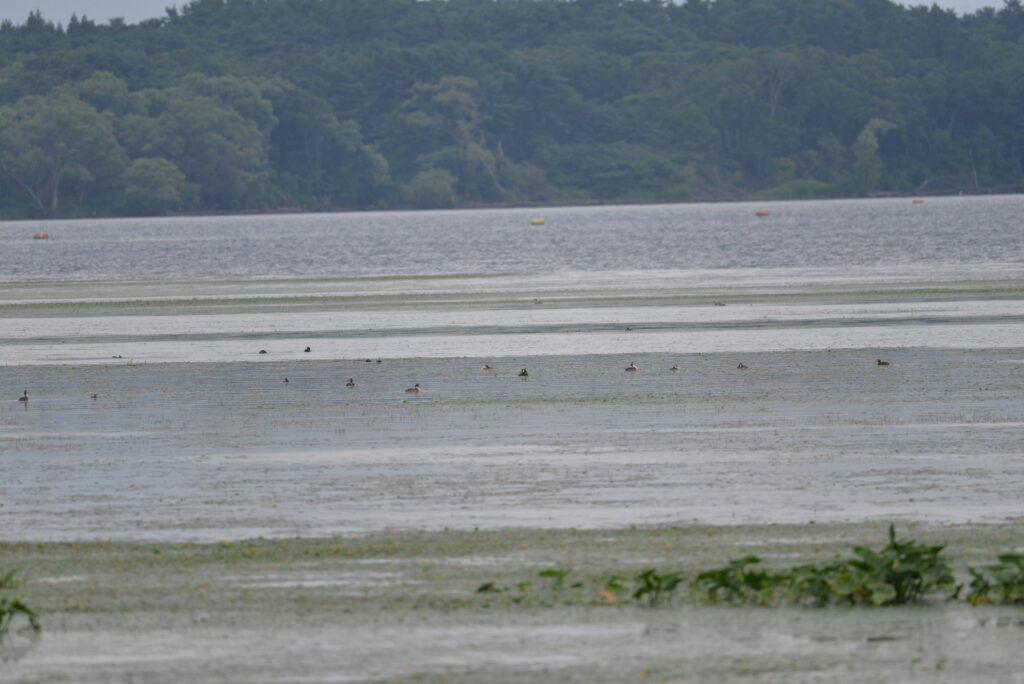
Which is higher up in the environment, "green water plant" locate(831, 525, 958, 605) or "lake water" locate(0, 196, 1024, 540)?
"green water plant" locate(831, 525, 958, 605)

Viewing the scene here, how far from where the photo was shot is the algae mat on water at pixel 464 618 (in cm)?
1081

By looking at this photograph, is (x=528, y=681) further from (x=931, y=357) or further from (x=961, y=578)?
(x=931, y=357)

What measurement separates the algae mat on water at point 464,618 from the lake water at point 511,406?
3.52 feet

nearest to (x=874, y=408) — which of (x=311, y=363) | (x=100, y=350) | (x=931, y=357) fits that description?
(x=931, y=357)

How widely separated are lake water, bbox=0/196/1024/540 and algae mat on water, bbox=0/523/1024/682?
1073 millimetres

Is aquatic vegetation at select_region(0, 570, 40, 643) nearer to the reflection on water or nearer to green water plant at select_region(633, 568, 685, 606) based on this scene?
green water plant at select_region(633, 568, 685, 606)

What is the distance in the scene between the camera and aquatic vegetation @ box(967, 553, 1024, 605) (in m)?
12.1

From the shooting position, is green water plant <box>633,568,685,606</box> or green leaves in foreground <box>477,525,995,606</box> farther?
green water plant <box>633,568,685,606</box>

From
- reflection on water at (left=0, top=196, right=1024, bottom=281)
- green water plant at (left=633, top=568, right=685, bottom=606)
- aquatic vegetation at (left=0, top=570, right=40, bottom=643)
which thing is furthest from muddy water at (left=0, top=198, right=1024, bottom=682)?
reflection on water at (left=0, top=196, right=1024, bottom=281)

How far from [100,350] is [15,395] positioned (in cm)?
867

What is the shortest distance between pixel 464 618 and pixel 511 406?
1302cm

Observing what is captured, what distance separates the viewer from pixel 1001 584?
12203mm

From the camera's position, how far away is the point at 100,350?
3688 centimetres

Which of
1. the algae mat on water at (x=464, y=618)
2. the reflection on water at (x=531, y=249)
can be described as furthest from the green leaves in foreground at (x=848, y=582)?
the reflection on water at (x=531, y=249)
